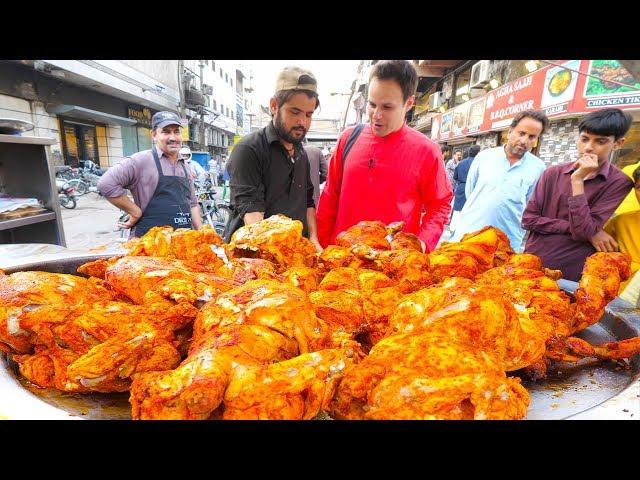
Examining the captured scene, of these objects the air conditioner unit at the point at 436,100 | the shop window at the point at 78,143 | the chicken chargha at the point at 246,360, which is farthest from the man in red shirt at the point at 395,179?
the shop window at the point at 78,143

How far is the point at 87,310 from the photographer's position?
1234mm

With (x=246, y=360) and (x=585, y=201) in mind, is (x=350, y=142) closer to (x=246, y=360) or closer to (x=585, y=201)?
(x=585, y=201)

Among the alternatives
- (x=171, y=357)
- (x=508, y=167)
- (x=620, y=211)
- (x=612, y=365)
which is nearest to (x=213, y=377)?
(x=171, y=357)

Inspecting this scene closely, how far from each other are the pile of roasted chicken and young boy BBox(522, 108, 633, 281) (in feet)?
3.88

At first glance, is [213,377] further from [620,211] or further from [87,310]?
[620,211]

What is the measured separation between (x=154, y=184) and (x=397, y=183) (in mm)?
2732

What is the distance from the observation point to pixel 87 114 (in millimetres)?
18641

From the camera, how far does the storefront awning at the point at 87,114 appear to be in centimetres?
1695

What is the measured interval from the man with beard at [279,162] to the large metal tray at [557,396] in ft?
5.41

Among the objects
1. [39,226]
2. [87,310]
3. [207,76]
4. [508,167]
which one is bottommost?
[39,226]

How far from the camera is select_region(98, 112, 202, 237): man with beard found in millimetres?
3910

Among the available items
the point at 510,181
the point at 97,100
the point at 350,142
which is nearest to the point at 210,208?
the point at 350,142

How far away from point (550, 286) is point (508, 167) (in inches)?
130

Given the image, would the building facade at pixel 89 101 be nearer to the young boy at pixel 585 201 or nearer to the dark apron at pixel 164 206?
the dark apron at pixel 164 206
